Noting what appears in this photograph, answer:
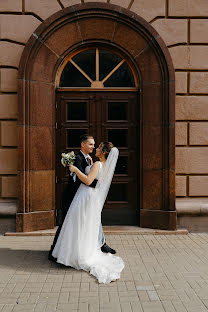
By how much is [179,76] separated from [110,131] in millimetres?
2007

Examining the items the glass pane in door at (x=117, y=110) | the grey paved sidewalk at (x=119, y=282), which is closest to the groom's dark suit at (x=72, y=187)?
the grey paved sidewalk at (x=119, y=282)

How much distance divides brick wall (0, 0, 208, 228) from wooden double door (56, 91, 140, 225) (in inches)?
39.0

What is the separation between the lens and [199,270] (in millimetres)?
4895

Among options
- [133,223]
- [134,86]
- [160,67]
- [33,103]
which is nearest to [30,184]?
[33,103]

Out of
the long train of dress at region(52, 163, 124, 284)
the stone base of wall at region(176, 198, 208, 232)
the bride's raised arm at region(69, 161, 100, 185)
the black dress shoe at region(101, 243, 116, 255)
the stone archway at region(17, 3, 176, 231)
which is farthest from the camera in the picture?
the stone base of wall at region(176, 198, 208, 232)

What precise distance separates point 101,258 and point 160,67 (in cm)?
444

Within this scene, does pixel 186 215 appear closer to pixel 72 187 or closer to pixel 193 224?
pixel 193 224

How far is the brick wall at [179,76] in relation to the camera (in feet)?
24.1

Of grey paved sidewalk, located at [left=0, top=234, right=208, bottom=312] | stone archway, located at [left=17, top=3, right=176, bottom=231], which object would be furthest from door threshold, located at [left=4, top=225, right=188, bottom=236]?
grey paved sidewalk, located at [left=0, top=234, right=208, bottom=312]

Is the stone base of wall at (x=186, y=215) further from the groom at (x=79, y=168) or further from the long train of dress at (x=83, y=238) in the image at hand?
the long train of dress at (x=83, y=238)

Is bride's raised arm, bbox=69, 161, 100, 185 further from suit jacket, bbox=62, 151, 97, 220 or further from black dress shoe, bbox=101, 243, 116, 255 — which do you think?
black dress shoe, bbox=101, 243, 116, 255

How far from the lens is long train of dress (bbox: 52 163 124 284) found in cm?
491

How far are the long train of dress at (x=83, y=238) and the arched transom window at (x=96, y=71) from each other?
3.09 metres

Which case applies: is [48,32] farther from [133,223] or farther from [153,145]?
[133,223]
